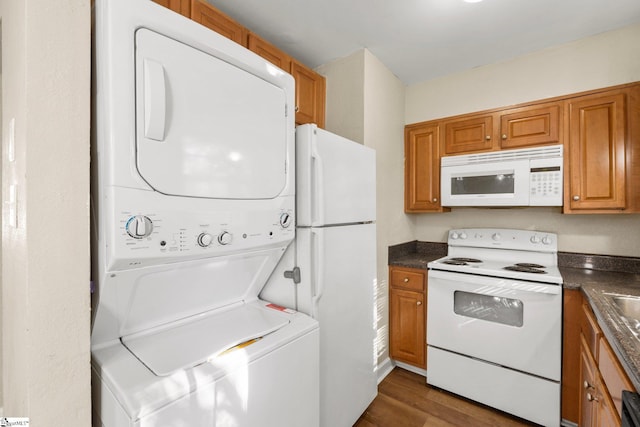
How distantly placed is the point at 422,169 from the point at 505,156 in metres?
0.67

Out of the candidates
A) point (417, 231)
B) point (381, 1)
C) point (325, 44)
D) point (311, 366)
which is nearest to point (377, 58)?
point (325, 44)

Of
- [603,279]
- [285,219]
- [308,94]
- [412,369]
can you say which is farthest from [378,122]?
[412,369]

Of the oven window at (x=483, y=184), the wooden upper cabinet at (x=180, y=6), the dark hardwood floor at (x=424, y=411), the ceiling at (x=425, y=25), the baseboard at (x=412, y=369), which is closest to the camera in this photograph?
the wooden upper cabinet at (x=180, y=6)

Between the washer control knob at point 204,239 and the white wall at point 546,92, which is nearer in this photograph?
the washer control knob at point 204,239

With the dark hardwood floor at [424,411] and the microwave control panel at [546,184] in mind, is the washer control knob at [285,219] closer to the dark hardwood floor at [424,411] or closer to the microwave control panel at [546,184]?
the dark hardwood floor at [424,411]

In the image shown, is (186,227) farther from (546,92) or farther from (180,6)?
(546,92)

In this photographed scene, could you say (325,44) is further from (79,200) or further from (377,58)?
(79,200)

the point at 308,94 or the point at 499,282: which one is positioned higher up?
the point at 308,94

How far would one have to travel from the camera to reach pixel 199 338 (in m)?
1.11

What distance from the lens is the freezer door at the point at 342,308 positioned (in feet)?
4.90

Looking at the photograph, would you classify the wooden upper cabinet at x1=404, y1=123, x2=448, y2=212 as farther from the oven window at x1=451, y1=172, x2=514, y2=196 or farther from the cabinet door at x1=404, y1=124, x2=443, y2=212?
the oven window at x1=451, y1=172, x2=514, y2=196

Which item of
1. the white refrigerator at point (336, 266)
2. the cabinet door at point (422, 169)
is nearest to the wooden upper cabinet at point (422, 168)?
the cabinet door at point (422, 169)

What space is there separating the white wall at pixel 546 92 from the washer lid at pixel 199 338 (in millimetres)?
1945

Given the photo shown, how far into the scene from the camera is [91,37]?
0.91m
